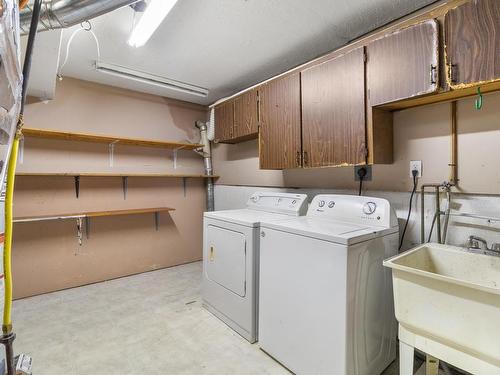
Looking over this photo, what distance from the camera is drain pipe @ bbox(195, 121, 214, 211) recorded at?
394cm

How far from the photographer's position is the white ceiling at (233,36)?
1845 millimetres

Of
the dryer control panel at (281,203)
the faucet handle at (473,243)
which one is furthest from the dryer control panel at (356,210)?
the faucet handle at (473,243)

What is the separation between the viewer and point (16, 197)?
9.18ft

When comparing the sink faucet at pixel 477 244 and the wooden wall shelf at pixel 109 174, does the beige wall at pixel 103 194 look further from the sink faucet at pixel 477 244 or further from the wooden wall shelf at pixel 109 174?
the sink faucet at pixel 477 244

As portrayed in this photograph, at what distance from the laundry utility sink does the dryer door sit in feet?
3.61

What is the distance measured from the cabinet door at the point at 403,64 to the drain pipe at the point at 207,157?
2558 mm

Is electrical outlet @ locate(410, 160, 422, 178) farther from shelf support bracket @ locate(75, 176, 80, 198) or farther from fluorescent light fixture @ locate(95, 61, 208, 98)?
shelf support bracket @ locate(75, 176, 80, 198)

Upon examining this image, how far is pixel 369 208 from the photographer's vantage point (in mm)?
1858

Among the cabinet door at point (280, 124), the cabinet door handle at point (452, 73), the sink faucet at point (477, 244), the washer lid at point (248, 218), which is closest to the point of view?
the cabinet door handle at point (452, 73)

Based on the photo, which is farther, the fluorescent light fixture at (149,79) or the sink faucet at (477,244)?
the fluorescent light fixture at (149,79)

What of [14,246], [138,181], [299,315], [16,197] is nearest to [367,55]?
[299,315]

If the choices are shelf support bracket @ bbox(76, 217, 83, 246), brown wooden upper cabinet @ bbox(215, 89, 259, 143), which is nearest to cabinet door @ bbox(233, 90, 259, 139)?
brown wooden upper cabinet @ bbox(215, 89, 259, 143)

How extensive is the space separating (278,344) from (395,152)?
1593 mm

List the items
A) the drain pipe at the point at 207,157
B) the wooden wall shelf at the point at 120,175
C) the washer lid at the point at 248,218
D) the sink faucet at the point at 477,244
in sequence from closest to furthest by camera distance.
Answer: the sink faucet at the point at 477,244 → the washer lid at the point at 248,218 → the wooden wall shelf at the point at 120,175 → the drain pipe at the point at 207,157
